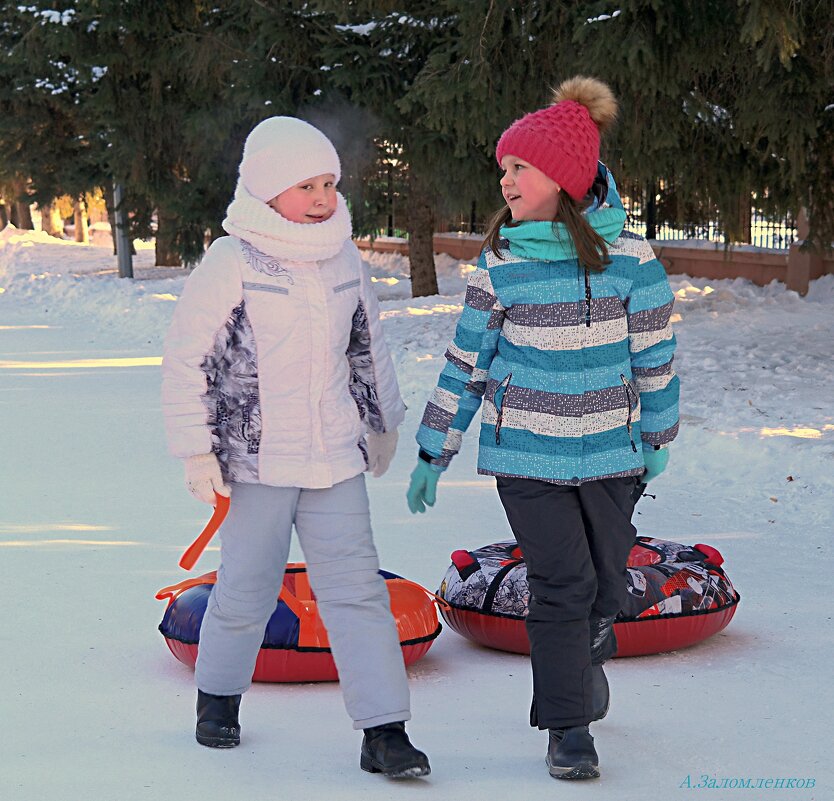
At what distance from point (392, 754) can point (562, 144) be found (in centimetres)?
165

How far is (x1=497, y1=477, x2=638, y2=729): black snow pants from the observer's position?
139 inches

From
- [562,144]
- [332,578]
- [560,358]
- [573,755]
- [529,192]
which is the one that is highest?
[562,144]

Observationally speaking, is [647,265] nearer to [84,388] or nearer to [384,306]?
[84,388]

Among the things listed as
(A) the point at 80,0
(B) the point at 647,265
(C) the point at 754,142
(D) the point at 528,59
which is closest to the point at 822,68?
(C) the point at 754,142

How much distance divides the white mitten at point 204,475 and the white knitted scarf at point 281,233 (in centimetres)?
57

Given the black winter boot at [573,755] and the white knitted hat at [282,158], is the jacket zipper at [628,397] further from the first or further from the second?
the white knitted hat at [282,158]

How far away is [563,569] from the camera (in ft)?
11.6

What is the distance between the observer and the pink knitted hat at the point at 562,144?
361cm

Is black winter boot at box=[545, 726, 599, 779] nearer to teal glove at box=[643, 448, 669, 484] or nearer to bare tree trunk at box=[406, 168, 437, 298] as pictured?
teal glove at box=[643, 448, 669, 484]

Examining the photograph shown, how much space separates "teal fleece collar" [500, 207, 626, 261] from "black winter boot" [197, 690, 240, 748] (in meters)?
1.48

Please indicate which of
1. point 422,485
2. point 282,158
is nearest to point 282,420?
point 422,485

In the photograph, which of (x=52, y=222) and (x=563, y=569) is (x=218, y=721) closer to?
(x=563, y=569)

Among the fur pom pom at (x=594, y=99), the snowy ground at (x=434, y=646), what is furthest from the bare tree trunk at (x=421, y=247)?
the fur pom pom at (x=594, y=99)

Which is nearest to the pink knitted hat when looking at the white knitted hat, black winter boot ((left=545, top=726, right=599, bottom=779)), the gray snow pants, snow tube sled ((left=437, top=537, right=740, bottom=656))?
the white knitted hat
